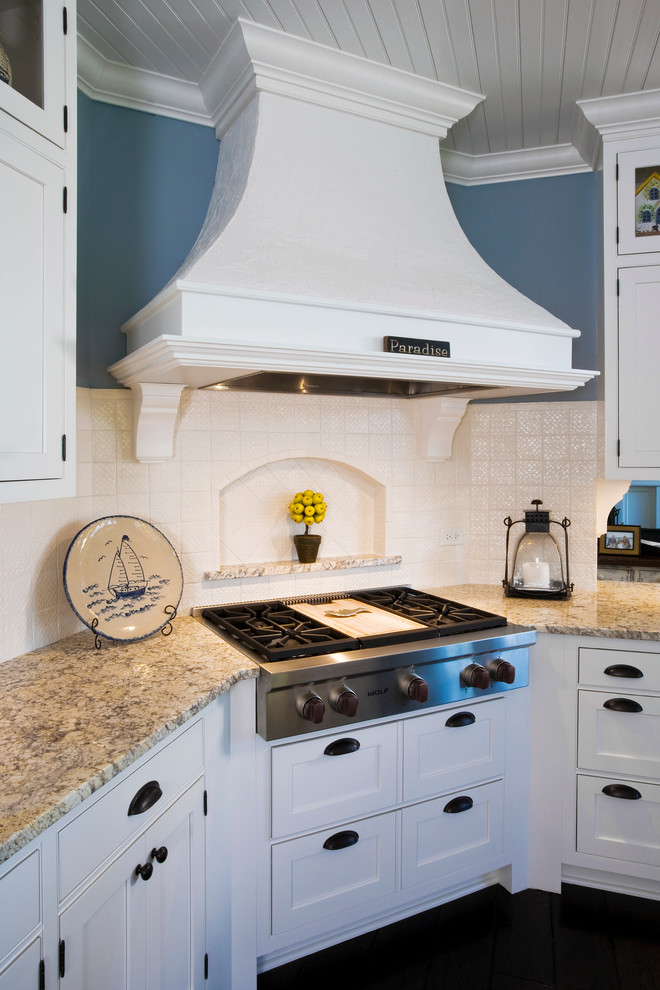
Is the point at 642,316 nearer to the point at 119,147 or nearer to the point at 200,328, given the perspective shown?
the point at 200,328

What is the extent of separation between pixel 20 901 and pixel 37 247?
1.24m

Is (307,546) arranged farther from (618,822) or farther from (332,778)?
(618,822)

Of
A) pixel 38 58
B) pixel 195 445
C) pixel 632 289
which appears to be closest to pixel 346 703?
pixel 195 445

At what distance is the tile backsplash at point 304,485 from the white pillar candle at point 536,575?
0.20m

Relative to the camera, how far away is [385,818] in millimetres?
1992

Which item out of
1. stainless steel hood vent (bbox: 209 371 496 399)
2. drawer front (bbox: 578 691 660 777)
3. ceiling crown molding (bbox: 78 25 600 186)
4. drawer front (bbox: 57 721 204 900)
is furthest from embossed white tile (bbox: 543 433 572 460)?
drawer front (bbox: 57 721 204 900)

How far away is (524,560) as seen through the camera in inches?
111

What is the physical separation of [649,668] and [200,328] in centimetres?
174

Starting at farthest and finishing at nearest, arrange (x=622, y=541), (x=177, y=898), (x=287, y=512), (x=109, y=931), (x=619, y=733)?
1. (x=622, y=541)
2. (x=287, y=512)
3. (x=619, y=733)
4. (x=177, y=898)
5. (x=109, y=931)

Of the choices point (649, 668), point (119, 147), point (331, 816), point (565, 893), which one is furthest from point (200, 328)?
point (565, 893)

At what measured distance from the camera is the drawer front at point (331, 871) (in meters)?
1.85

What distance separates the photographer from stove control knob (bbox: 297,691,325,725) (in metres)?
1.76

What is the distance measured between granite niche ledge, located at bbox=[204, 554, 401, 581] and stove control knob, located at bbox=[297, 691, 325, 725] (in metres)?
0.72

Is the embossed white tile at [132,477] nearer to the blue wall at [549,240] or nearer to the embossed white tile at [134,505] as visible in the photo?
the embossed white tile at [134,505]
